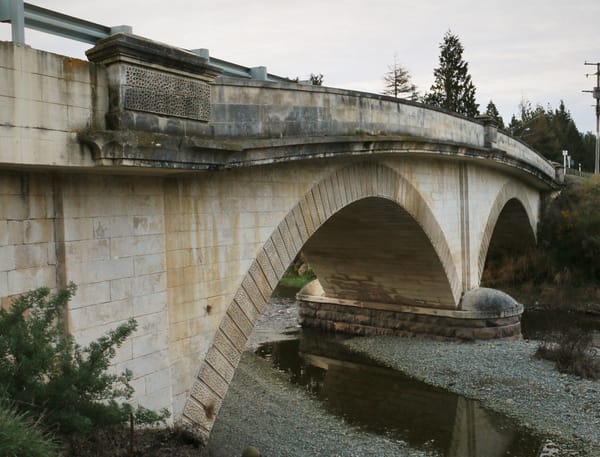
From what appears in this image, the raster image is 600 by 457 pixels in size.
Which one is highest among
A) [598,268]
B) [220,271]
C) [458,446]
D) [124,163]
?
[124,163]

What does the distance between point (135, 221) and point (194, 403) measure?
221 centimetres

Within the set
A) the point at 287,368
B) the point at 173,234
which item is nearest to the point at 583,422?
the point at 287,368

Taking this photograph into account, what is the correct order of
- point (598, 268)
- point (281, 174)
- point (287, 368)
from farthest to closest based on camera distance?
point (598, 268) → point (287, 368) → point (281, 174)

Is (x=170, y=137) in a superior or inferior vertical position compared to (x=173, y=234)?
superior

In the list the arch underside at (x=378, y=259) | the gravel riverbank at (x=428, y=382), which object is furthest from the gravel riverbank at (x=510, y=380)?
the arch underside at (x=378, y=259)

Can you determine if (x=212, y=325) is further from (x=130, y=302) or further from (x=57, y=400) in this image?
(x=57, y=400)

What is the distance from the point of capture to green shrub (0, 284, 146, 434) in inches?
165

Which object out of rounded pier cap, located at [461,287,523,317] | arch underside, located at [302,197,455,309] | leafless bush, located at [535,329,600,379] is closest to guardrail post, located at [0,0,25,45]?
arch underside, located at [302,197,455,309]

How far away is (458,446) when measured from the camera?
31.5 feet

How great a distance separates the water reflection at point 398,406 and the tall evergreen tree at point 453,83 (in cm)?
3105

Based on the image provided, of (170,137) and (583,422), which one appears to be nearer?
(170,137)

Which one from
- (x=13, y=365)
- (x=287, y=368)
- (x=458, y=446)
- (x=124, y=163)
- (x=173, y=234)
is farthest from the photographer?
(x=287, y=368)

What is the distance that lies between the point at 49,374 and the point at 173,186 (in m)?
2.63

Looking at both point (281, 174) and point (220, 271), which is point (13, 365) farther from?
point (281, 174)
